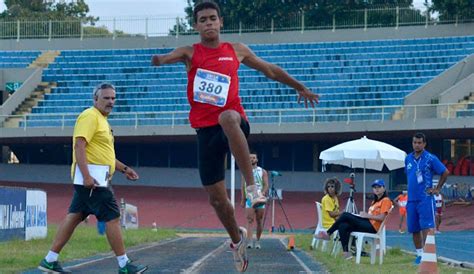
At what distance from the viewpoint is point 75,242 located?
21359 millimetres

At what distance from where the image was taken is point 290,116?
4828cm

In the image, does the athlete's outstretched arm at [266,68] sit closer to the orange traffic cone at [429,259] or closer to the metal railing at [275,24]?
the orange traffic cone at [429,259]

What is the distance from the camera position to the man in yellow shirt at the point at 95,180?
12469 mm

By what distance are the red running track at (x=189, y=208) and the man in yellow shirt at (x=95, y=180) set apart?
26379 mm

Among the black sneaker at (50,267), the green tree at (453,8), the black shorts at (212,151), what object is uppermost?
the green tree at (453,8)

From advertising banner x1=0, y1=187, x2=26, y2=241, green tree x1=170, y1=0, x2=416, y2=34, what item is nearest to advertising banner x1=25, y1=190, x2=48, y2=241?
advertising banner x1=0, y1=187, x2=26, y2=241

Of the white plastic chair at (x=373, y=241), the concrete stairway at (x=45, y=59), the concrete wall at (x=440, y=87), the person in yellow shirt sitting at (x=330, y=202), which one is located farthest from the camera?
the concrete stairway at (x=45, y=59)

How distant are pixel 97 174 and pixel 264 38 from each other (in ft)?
155

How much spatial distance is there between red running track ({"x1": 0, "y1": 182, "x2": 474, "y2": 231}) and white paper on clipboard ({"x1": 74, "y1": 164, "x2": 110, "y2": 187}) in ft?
86.8

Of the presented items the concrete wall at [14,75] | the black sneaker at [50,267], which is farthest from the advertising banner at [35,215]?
the concrete wall at [14,75]

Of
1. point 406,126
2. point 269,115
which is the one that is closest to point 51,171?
point 269,115

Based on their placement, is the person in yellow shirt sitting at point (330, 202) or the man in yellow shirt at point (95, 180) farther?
the person in yellow shirt sitting at point (330, 202)

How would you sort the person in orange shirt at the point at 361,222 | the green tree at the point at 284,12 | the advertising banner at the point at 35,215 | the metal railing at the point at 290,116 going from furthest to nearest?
1. the green tree at the point at 284,12
2. the metal railing at the point at 290,116
3. the advertising banner at the point at 35,215
4. the person in orange shirt at the point at 361,222

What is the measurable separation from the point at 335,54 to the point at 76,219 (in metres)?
42.3
